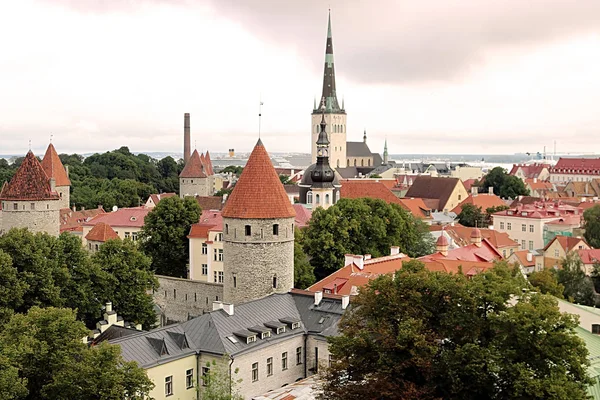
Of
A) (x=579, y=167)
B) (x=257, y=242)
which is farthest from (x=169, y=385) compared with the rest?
(x=579, y=167)

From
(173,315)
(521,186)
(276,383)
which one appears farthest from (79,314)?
(521,186)

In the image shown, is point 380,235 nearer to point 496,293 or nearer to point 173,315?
point 173,315

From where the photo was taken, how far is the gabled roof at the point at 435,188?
92.9 metres

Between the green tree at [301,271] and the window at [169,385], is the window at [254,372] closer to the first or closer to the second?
the window at [169,385]

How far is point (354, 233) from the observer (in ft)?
153

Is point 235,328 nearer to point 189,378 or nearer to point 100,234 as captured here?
point 189,378

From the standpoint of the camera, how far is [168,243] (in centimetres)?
4919

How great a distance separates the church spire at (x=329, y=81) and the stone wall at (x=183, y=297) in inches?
3128

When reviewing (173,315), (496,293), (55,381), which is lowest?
(173,315)

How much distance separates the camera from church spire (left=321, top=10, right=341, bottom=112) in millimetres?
116500

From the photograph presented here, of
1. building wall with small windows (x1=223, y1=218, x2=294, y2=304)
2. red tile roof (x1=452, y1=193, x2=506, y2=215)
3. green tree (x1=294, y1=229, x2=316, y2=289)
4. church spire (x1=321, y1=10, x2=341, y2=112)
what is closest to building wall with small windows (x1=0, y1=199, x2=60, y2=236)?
green tree (x1=294, y1=229, x2=316, y2=289)

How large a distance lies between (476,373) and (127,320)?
2137 centimetres

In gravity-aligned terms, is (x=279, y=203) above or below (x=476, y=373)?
above

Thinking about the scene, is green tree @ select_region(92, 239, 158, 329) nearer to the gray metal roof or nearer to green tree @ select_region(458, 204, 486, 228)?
the gray metal roof
